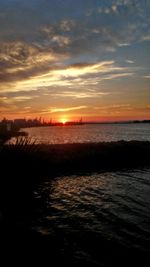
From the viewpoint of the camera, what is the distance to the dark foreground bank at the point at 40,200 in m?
9.94

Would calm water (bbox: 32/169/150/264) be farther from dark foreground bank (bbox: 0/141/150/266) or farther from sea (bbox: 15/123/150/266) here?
dark foreground bank (bbox: 0/141/150/266)

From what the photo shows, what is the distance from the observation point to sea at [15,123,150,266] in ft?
34.5

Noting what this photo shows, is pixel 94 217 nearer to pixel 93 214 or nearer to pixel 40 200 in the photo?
pixel 93 214

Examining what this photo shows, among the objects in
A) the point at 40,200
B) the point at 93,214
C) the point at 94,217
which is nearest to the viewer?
the point at 94,217

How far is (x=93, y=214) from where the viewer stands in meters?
14.6

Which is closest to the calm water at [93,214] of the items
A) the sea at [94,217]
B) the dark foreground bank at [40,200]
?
the sea at [94,217]

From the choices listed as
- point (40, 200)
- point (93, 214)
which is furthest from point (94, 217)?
point (40, 200)

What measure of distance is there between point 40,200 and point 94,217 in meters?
5.01

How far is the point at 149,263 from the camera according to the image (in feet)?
30.8

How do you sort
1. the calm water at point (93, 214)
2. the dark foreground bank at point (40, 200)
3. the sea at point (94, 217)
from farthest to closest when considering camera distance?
the calm water at point (93, 214)
the sea at point (94, 217)
the dark foreground bank at point (40, 200)

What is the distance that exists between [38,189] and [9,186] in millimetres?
3132

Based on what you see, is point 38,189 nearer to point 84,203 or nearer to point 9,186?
point 9,186

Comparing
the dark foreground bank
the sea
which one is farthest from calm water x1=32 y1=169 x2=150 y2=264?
the dark foreground bank

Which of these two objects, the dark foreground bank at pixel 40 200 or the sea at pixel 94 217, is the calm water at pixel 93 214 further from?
the dark foreground bank at pixel 40 200
